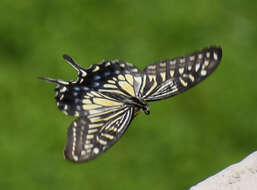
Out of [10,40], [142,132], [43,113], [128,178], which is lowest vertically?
[128,178]

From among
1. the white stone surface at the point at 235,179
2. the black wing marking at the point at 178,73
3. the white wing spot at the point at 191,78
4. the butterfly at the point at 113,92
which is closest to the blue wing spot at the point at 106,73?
the butterfly at the point at 113,92

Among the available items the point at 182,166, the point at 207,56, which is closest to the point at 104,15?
the point at 182,166

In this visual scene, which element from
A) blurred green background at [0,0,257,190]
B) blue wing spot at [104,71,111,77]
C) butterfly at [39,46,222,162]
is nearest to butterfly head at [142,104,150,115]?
butterfly at [39,46,222,162]

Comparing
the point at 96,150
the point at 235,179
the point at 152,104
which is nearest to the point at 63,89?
the point at 96,150

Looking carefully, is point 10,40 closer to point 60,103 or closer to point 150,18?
point 150,18

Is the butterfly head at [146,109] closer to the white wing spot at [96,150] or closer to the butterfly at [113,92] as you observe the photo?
the butterfly at [113,92]
